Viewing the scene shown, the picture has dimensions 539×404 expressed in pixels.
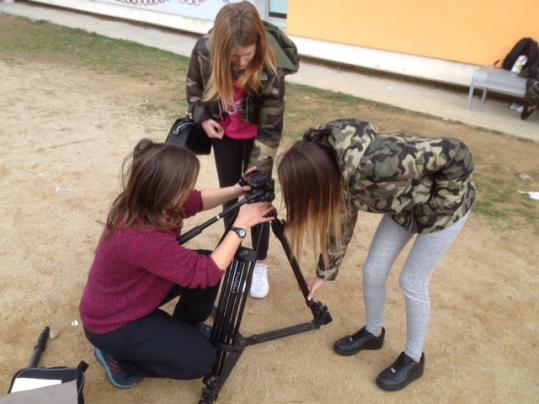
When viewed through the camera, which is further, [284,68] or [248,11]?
[284,68]

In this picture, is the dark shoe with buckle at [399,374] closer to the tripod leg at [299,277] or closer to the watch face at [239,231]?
the tripod leg at [299,277]

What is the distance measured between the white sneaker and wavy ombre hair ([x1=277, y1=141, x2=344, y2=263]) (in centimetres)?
96

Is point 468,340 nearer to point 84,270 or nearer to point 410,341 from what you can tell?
point 410,341

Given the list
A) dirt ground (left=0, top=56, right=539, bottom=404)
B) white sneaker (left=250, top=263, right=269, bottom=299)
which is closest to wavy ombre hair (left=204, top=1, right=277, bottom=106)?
white sneaker (left=250, top=263, right=269, bottom=299)

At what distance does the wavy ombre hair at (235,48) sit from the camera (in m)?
2.17

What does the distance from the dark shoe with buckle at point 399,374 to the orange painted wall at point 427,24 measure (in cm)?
540

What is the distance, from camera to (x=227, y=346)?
7.34ft

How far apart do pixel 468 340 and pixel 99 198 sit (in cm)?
284

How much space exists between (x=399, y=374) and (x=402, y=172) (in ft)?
3.70

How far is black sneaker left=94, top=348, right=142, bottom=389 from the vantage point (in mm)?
2322

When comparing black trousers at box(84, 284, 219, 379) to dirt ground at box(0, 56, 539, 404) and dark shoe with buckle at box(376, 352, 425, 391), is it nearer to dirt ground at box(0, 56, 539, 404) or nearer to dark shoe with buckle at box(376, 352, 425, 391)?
dirt ground at box(0, 56, 539, 404)

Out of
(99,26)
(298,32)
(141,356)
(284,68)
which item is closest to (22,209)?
(141,356)

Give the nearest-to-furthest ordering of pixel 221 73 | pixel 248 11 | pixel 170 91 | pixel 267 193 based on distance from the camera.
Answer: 1. pixel 267 193
2. pixel 248 11
3. pixel 221 73
4. pixel 170 91

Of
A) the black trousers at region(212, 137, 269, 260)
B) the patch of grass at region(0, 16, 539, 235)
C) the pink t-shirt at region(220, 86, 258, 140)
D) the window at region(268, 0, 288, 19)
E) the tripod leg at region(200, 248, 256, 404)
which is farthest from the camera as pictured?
the window at region(268, 0, 288, 19)
